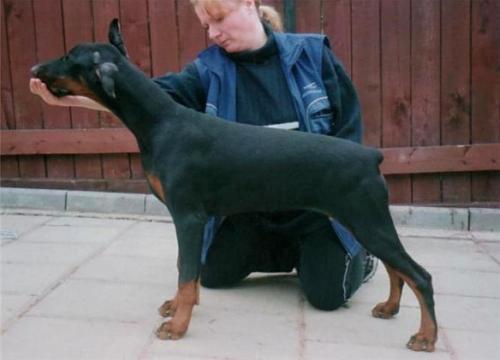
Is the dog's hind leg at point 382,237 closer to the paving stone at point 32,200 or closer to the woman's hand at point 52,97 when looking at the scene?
the woman's hand at point 52,97

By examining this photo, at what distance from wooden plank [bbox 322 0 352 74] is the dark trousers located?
2559 mm

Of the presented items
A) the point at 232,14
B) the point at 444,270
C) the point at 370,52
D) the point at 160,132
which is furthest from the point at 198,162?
the point at 370,52

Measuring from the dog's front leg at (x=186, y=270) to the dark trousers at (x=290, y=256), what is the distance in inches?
31.2

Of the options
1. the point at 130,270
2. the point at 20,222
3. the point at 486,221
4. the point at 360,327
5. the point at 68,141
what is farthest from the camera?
the point at 68,141

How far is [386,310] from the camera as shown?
11.1ft

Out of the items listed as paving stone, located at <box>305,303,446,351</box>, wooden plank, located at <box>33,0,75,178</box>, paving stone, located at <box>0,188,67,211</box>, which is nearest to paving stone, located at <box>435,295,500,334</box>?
paving stone, located at <box>305,303,446,351</box>

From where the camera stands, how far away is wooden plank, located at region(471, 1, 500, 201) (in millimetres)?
5617

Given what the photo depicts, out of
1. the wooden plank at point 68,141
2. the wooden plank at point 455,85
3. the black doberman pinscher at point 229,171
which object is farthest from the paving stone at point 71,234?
the wooden plank at point 455,85

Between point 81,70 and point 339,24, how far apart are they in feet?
11.1

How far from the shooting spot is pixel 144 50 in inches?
234

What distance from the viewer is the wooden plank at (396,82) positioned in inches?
223

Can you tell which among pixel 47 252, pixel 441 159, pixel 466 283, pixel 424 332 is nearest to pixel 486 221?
pixel 441 159

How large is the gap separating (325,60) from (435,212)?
2.60m

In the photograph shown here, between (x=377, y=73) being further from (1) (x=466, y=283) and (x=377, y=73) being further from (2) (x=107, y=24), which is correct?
(2) (x=107, y=24)
